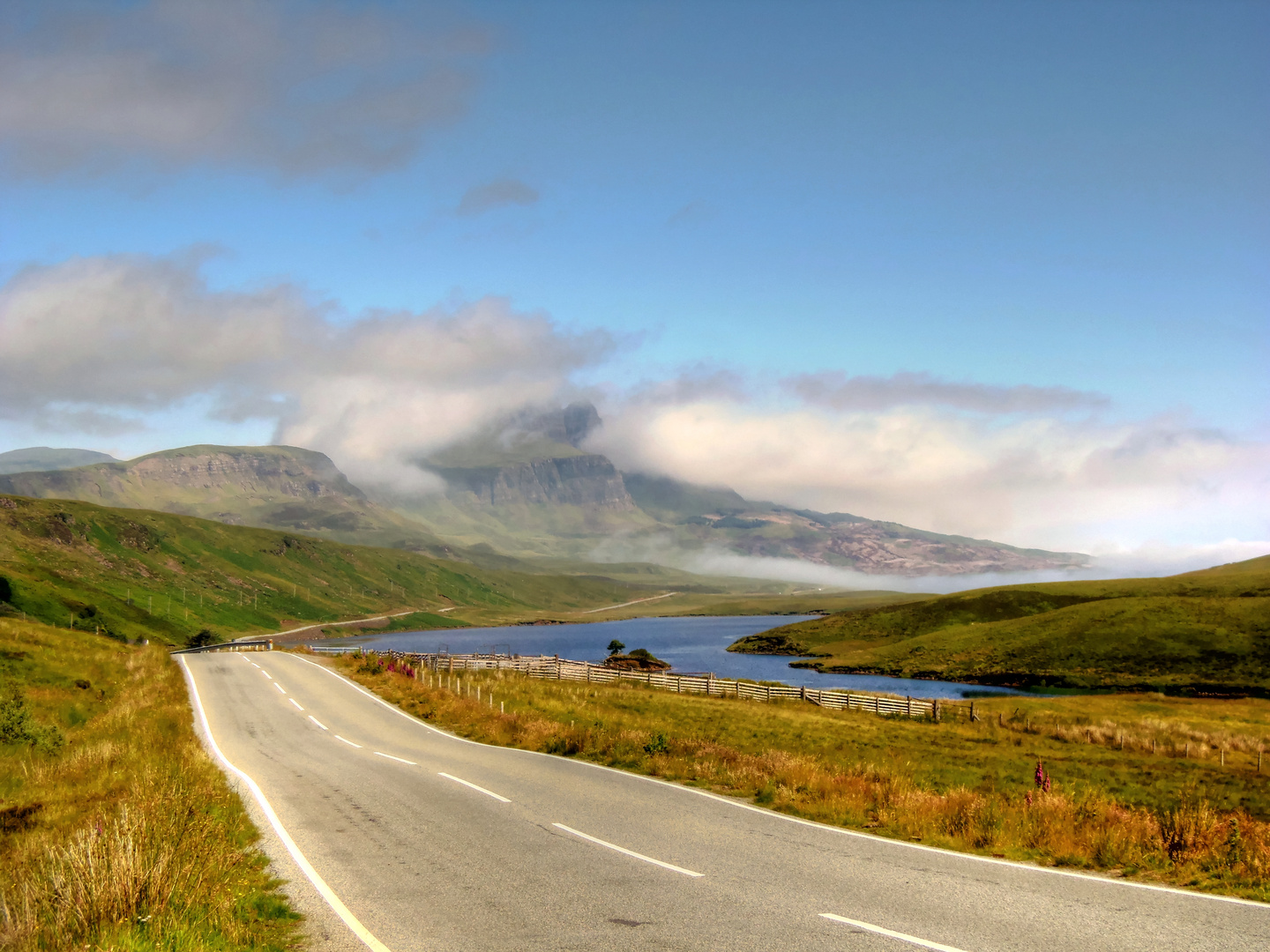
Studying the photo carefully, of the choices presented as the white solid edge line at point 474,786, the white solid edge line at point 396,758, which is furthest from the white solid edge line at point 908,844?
the white solid edge line at point 474,786

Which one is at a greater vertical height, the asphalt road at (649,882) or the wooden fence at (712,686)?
the asphalt road at (649,882)

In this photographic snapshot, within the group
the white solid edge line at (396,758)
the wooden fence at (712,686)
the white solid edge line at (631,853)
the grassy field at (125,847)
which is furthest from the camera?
the wooden fence at (712,686)

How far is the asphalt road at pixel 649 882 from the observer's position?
887 cm


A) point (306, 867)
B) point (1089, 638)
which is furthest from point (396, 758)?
point (1089, 638)

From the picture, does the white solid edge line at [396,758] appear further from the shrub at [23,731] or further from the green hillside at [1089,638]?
the green hillside at [1089,638]

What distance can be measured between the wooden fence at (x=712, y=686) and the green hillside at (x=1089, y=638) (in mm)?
50772

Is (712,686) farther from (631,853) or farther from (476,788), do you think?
(631,853)

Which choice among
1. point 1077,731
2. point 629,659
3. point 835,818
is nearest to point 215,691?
point 835,818

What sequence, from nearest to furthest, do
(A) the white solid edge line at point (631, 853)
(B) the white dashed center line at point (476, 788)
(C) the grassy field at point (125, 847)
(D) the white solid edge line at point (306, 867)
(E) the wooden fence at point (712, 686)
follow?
(C) the grassy field at point (125, 847)
(D) the white solid edge line at point (306, 867)
(A) the white solid edge line at point (631, 853)
(B) the white dashed center line at point (476, 788)
(E) the wooden fence at point (712, 686)

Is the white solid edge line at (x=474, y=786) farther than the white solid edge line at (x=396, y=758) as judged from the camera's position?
No

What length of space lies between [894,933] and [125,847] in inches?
352

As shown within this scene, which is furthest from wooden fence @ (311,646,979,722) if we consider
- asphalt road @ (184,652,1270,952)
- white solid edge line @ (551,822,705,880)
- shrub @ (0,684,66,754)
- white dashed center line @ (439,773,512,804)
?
white solid edge line @ (551,822,705,880)

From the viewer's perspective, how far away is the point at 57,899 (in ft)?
27.4

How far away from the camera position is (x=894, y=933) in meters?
8.71
